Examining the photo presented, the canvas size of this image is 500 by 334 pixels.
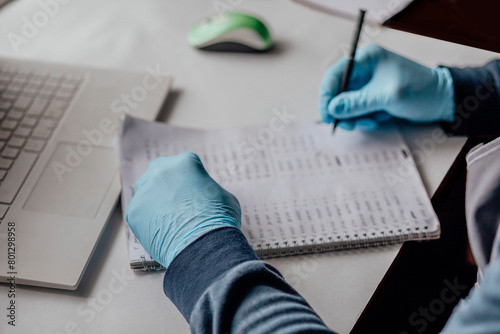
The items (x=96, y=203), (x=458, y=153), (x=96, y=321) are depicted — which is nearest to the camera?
(x=96, y=321)

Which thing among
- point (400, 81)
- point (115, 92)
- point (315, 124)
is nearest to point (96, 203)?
point (115, 92)

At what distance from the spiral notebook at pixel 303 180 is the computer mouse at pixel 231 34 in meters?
0.22

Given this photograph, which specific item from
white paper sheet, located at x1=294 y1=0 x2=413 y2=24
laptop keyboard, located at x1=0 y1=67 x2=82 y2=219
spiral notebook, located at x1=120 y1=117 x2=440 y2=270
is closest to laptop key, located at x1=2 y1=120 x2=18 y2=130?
laptop keyboard, located at x1=0 y1=67 x2=82 y2=219

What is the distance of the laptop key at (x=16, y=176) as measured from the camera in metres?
0.65

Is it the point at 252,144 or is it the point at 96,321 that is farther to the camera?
the point at 252,144

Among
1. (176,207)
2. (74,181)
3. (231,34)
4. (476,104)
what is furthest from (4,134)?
(476,104)

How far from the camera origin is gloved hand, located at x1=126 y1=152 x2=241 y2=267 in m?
0.59

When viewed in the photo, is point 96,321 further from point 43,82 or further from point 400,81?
point 400,81

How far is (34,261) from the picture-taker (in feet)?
1.92

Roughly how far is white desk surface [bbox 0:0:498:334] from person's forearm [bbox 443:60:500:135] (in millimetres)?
33

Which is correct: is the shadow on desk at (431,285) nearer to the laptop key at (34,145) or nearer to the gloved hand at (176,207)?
the gloved hand at (176,207)

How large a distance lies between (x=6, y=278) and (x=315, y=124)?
50 cm

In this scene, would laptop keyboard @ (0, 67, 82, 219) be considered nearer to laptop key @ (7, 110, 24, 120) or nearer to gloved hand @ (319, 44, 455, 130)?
laptop key @ (7, 110, 24, 120)

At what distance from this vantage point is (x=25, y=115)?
0.76m
